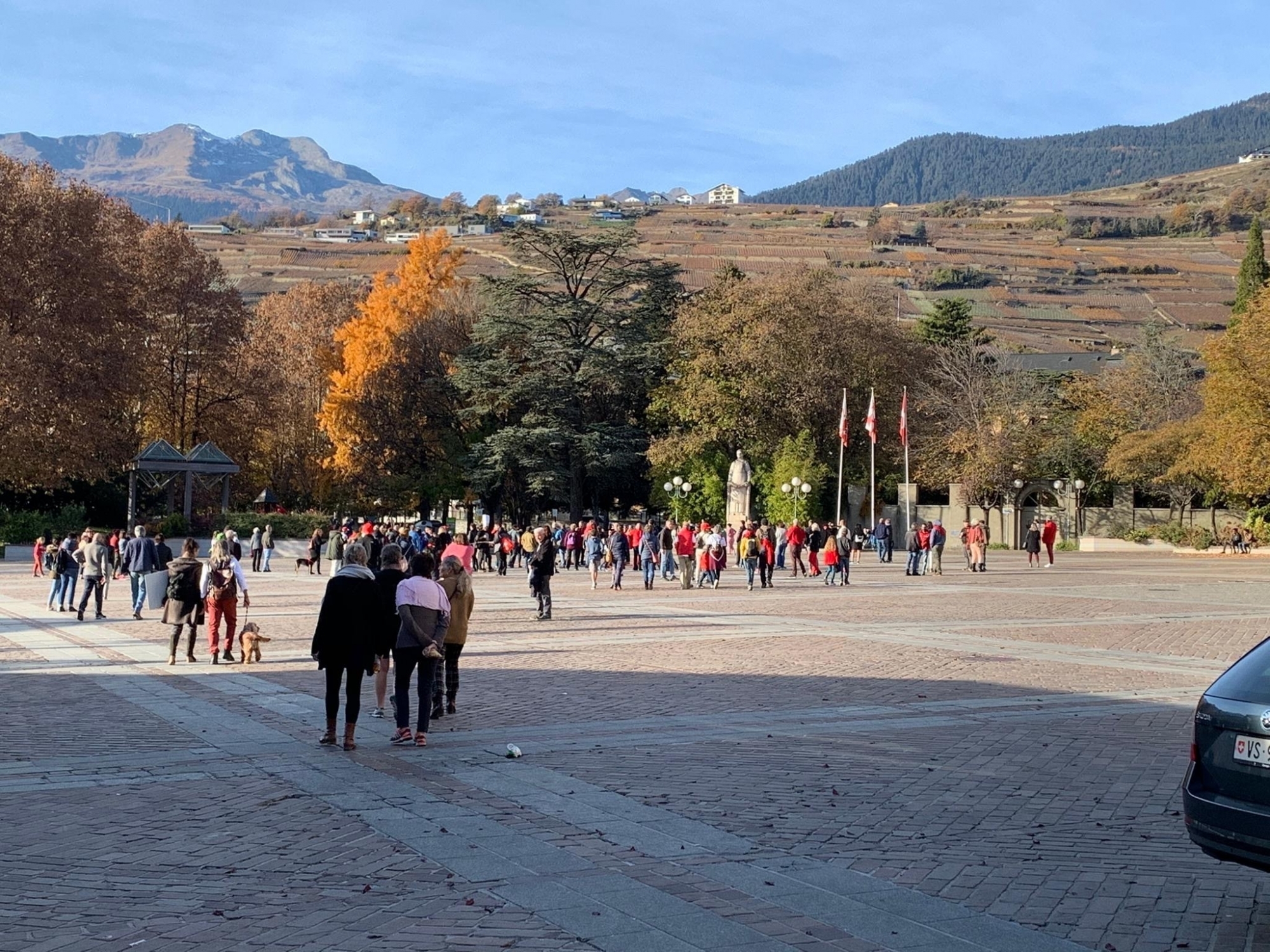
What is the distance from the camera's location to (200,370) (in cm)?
5719

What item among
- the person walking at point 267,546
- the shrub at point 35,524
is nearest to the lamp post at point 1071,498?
the person walking at point 267,546

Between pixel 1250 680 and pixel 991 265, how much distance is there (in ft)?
551

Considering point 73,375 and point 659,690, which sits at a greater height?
point 73,375

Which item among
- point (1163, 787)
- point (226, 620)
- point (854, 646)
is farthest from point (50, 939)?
point (854, 646)

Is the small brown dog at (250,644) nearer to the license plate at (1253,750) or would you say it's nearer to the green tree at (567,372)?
the license plate at (1253,750)

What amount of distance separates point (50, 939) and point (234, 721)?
5.66 meters

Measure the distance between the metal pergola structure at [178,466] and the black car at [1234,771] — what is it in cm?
4272

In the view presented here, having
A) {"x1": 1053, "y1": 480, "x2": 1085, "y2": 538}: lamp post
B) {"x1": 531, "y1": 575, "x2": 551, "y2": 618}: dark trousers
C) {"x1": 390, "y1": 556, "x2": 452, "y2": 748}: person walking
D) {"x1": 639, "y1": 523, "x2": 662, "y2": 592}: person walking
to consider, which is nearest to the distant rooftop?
{"x1": 1053, "y1": 480, "x2": 1085, "y2": 538}: lamp post

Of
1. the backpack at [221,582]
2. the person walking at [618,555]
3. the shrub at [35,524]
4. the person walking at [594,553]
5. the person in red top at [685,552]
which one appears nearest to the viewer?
the backpack at [221,582]

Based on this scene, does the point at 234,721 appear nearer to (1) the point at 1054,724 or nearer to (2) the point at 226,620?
(2) the point at 226,620

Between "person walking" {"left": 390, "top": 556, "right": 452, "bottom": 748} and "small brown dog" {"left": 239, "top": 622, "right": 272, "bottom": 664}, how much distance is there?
514 centimetres

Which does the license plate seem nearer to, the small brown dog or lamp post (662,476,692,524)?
the small brown dog

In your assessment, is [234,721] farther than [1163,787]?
Yes

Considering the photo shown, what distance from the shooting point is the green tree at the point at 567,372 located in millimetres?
56438
